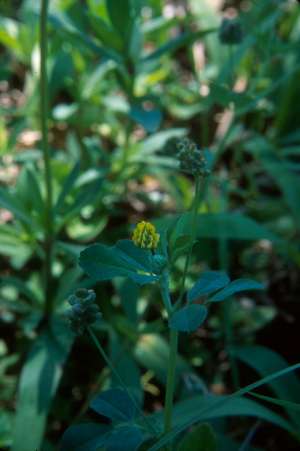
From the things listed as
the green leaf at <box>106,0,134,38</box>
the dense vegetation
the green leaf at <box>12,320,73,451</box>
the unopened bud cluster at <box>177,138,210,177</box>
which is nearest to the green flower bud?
the dense vegetation

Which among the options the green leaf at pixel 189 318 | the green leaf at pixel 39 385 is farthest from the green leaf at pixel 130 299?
the green leaf at pixel 189 318

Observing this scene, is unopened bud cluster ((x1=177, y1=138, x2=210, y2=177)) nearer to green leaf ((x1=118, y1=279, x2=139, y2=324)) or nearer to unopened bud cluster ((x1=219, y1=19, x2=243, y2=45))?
green leaf ((x1=118, y1=279, x2=139, y2=324))

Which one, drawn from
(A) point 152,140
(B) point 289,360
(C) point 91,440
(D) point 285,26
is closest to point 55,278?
(A) point 152,140

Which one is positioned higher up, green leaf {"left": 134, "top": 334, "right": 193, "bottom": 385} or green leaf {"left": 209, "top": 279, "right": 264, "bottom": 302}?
green leaf {"left": 209, "top": 279, "right": 264, "bottom": 302}

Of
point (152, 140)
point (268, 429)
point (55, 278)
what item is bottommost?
point (268, 429)

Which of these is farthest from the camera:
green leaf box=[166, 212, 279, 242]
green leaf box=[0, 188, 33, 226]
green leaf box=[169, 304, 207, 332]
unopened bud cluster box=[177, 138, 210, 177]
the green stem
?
green leaf box=[166, 212, 279, 242]

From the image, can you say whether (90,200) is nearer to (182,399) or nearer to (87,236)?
(87,236)

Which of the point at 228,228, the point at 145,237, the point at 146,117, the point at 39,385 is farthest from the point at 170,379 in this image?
the point at 146,117
